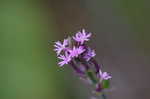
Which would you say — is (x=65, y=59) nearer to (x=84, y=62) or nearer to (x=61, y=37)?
(x=84, y=62)

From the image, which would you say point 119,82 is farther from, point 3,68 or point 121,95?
point 3,68

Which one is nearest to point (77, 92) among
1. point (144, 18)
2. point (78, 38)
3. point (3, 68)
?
point (3, 68)

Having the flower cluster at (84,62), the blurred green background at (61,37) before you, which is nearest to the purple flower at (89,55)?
the flower cluster at (84,62)

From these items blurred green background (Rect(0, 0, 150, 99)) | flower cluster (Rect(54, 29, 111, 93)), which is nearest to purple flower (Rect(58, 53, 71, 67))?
flower cluster (Rect(54, 29, 111, 93))

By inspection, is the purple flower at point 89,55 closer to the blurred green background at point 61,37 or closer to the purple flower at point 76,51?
the purple flower at point 76,51

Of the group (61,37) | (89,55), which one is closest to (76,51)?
(89,55)

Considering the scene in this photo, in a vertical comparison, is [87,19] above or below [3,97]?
above
